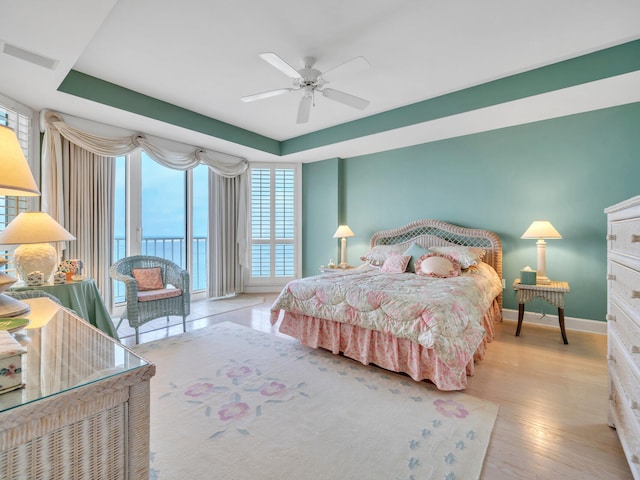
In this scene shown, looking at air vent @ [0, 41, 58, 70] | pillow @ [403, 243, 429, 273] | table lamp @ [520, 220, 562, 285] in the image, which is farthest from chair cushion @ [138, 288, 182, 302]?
table lamp @ [520, 220, 562, 285]

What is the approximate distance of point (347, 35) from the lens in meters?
Result: 2.54

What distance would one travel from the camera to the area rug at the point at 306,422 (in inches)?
60.9

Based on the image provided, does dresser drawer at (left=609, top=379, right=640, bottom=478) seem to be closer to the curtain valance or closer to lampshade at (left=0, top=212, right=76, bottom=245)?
lampshade at (left=0, top=212, right=76, bottom=245)

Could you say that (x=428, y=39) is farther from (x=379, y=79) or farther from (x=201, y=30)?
(x=201, y=30)

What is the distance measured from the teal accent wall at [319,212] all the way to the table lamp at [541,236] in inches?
119

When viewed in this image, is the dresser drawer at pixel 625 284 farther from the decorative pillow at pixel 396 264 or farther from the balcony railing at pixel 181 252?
the balcony railing at pixel 181 252

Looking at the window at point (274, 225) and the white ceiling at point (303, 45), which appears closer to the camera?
the white ceiling at point (303, 45)

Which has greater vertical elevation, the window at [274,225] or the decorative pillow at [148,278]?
the window at [274,225]

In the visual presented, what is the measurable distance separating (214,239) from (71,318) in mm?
4111

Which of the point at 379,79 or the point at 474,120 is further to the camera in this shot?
the point at 474,120

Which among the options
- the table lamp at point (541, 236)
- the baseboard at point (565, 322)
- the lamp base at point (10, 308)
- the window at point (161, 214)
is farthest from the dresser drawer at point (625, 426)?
the window at point (161, 214)

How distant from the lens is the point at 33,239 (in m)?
2.43

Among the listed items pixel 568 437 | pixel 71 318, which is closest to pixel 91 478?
pixel 71 318

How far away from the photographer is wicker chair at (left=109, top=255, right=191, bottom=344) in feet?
10.6
